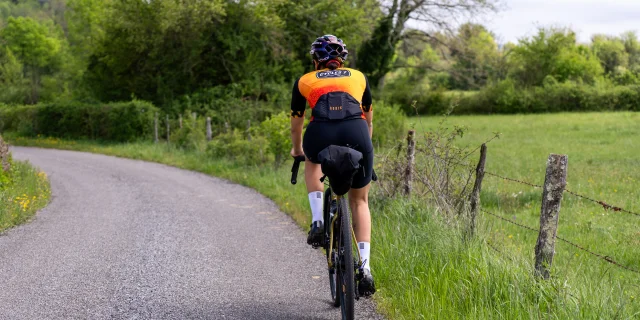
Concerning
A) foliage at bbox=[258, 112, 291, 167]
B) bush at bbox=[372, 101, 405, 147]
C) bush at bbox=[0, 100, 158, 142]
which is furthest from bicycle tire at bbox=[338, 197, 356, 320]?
bush at bbox=[0, 100, 158, 142]

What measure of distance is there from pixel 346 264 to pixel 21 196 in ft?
27.1

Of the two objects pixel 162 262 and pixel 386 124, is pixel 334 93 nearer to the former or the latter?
Result: pixel 162 262

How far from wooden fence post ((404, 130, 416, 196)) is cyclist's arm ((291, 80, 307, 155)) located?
310 centimetres

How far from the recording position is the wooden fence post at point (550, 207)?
4.58 meters

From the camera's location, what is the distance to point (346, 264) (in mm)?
4367

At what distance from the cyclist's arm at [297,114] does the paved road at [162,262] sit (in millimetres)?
1335

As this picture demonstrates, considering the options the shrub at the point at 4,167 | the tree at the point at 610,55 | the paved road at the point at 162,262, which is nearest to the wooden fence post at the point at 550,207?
the paved road at the point at 162,262

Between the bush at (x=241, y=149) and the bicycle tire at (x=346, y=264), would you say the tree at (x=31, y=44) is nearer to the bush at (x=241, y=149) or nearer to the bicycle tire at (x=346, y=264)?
the bush at (x=241, y=149)

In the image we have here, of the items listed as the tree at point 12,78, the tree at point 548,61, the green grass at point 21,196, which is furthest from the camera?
the tree at point 12,78

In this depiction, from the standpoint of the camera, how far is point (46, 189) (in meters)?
12.9

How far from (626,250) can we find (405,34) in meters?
35.2

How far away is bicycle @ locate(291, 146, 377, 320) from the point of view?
435 centimetres

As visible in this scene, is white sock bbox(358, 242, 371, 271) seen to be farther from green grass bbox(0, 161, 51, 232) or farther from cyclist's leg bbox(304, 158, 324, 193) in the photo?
green grass bbox(0, 161, 51, 232)

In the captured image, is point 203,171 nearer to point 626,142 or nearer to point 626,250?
point 626,250
